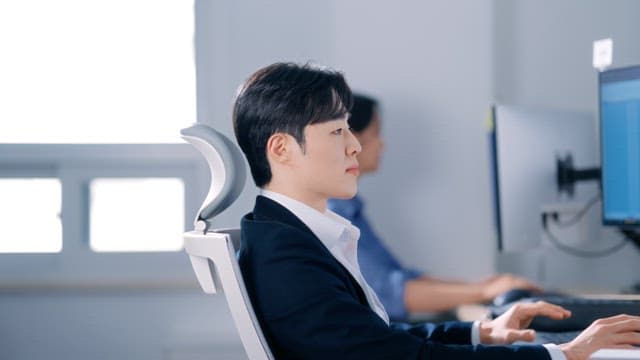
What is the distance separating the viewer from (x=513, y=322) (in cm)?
160

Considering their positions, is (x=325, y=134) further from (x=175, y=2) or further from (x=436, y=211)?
(x=175, y=2)

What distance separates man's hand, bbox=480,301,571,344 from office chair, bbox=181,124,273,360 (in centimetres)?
43

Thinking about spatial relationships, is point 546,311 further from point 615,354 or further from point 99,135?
point 99,135

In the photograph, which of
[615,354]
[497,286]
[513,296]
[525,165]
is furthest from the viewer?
[497,286]

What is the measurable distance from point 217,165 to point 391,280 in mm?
1612

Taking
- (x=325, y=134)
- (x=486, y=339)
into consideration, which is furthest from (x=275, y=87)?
(x=486, y=339)

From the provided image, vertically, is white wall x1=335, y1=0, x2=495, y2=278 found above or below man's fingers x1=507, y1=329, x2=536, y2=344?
above

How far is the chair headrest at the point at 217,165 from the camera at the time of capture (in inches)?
54.1

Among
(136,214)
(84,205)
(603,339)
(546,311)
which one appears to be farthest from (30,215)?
(603,339)

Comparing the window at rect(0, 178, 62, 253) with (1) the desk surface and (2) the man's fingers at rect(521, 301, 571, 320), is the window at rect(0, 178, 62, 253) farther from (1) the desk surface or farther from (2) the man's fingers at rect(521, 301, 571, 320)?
(1) the desk surface

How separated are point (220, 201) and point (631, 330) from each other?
58cm

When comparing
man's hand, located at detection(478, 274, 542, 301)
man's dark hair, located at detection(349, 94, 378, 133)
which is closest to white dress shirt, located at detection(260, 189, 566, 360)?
man's hand, located at detection(478, 274, 542, 301)

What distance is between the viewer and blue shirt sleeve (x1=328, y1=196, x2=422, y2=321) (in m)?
2.91

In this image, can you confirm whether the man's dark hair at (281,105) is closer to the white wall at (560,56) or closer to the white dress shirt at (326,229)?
the white dress shirt at (326,229)
